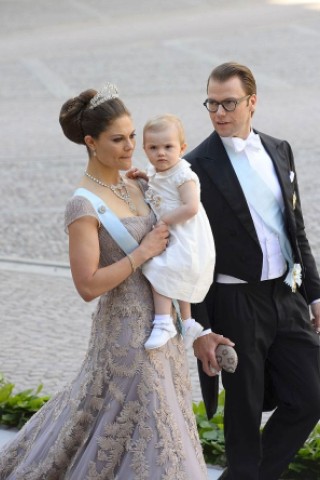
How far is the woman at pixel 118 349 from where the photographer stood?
→ 14.0 feet

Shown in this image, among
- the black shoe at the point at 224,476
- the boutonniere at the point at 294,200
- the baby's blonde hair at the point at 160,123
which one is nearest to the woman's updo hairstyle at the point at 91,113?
the baby's blonde hair at the point at 160,123

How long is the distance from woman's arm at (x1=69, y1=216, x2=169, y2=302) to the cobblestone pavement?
2.45m

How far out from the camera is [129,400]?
439cm

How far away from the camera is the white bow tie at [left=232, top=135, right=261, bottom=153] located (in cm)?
464

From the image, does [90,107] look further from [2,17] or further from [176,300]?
[2,17]

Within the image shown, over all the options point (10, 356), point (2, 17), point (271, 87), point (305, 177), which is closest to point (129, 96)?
point (271, 87)

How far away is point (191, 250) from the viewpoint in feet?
14.1

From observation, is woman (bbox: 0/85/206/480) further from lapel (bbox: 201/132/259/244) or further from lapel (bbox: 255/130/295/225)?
lapel (bbox: 255/130/295/225)

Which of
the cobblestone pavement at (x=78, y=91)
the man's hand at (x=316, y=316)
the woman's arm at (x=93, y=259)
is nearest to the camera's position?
the woman's arm at (x=93, y=259)

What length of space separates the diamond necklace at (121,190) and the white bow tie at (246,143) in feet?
1.69

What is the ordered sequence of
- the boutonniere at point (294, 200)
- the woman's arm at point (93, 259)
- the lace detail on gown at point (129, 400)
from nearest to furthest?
the woman's arm at point (93, 259) < the lace detail on gown at point (129, 400) < the boutonniere at point (294, 200)

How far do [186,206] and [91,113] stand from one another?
525 millimetres

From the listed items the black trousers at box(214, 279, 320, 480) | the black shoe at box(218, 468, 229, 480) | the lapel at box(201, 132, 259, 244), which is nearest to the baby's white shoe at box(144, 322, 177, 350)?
the black trousers at box(214, 279, 320, 480)

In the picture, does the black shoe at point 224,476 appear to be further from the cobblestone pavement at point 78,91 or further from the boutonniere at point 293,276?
the cobblestone pavement at point 78,91
